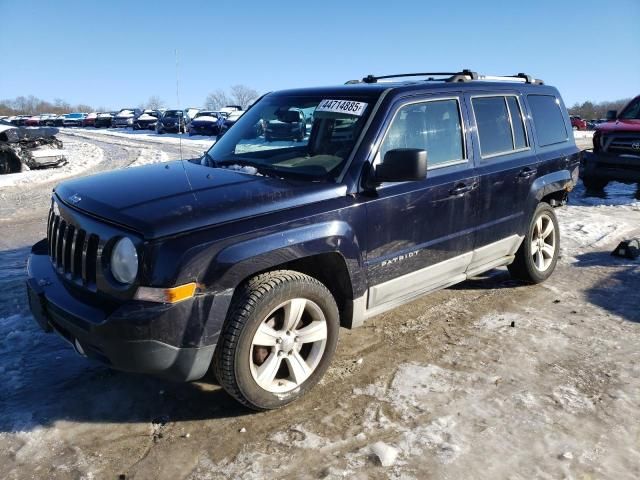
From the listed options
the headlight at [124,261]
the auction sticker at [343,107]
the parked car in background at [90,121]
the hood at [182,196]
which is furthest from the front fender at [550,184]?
the parked car in background at [90,121]

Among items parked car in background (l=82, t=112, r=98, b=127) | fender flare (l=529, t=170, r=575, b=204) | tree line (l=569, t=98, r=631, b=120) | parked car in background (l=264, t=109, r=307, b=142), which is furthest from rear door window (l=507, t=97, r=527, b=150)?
tree line (l=569, t=98, r=631, b=120)

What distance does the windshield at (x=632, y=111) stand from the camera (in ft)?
35.1

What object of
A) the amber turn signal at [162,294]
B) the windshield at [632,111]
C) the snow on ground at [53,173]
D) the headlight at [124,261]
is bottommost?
the snow on ground at [53,173]

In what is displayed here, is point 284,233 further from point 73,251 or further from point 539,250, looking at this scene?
point 539,250

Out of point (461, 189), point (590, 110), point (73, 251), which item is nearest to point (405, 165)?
point (461, 189)

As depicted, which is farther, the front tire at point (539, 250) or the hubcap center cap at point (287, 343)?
the front tire at point (539, 250)

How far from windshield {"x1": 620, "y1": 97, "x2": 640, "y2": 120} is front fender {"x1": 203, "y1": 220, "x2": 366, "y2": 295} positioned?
10.0 meters

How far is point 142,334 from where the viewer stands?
256cm

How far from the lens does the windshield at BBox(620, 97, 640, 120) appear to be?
1070cm

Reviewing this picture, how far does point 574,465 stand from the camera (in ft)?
8.52

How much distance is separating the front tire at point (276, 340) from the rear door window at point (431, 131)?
3.69ft

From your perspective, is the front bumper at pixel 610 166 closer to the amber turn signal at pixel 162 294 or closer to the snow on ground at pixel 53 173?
the amber turn signal at pixel 162 294

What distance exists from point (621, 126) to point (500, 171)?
7.42 metres

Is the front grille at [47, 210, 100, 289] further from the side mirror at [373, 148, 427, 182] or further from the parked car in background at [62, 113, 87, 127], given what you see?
the parked car in background at [62, 113, 87, 127]
